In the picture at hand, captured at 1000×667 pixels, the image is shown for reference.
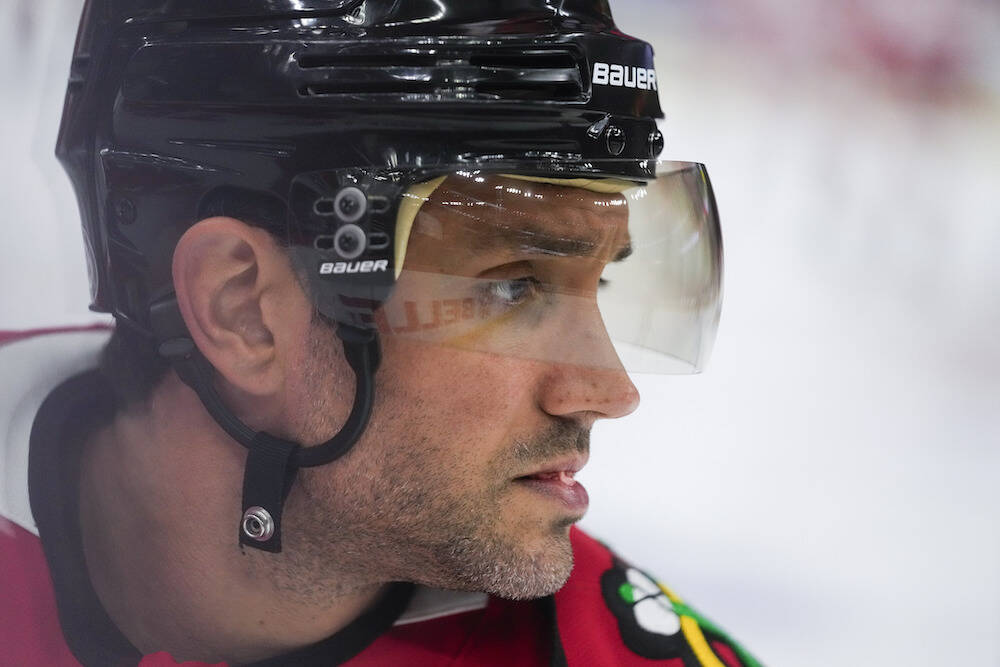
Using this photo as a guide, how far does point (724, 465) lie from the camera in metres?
1.86

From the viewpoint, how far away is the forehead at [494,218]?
1057 millimetres

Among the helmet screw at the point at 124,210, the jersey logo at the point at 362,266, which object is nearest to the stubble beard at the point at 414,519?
the jersey logo at the point at 362,266

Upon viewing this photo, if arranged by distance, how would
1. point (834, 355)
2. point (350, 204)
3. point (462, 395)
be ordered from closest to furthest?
point (350, 204), point (462, 395), point (834, 355)

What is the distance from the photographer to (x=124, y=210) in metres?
1.16

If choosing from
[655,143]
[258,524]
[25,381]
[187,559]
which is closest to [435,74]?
[655,143]

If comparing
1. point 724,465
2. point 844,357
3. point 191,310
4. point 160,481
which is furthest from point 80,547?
point 844,357

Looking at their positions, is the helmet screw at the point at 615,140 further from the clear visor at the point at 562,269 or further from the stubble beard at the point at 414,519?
the stubble beard at the point at 414,519

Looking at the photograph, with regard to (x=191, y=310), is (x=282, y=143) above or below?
above

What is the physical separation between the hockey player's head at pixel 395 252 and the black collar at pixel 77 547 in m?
0.10

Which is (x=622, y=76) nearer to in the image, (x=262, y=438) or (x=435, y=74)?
(x=435, y=74)

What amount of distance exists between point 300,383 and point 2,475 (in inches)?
17.6

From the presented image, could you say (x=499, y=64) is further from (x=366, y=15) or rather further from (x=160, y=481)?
(x=160, y=481)

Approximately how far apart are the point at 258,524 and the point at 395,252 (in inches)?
12.7

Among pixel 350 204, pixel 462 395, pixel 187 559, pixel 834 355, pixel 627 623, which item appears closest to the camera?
pixel 350 204
